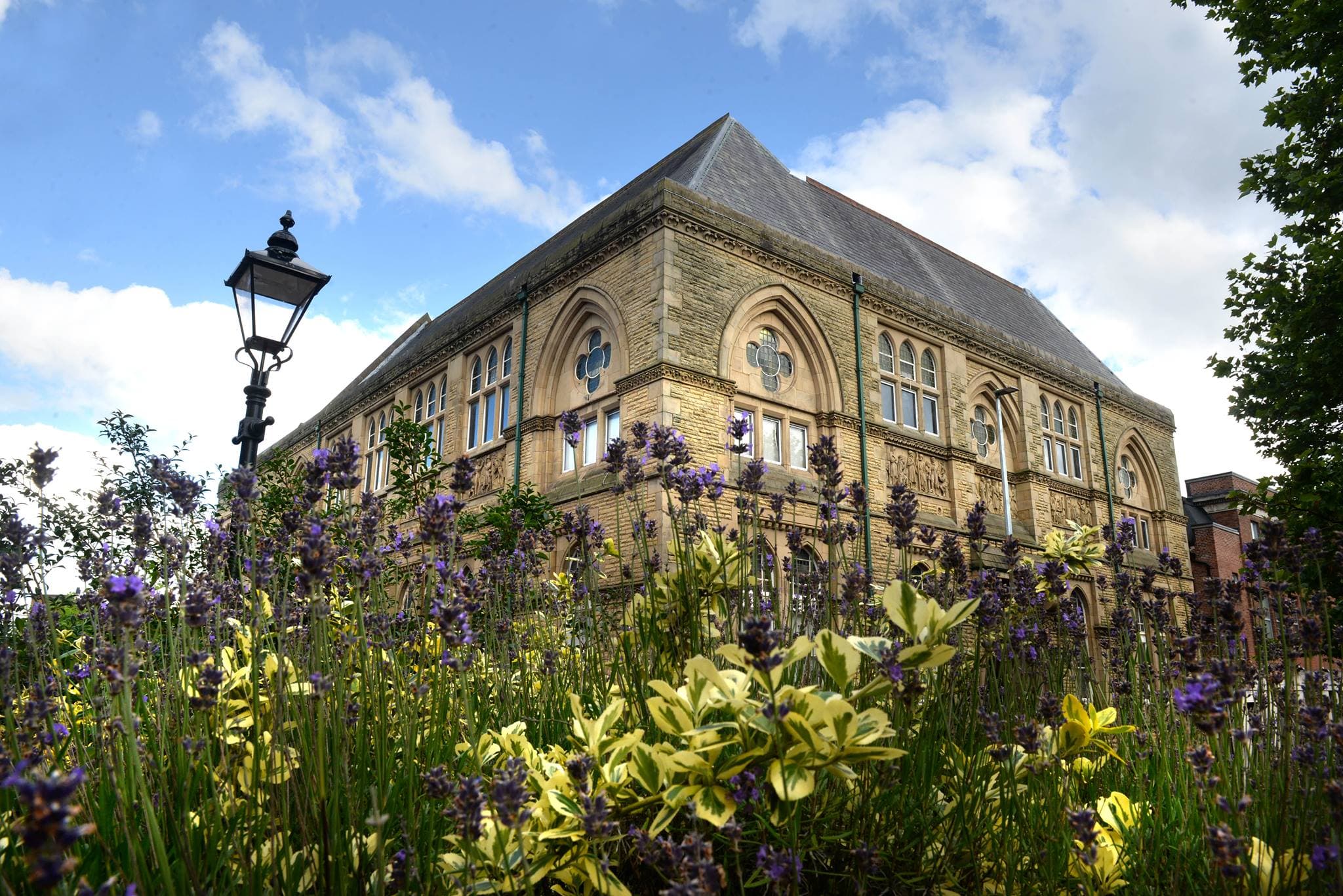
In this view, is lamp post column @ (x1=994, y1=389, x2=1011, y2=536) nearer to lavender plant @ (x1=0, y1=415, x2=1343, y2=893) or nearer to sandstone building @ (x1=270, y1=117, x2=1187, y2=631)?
sandstone building @ (x1=270, y1=117, x2=1187, y2=631)

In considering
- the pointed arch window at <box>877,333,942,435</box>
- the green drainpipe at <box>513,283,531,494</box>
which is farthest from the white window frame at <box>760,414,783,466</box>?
the green drainpipe at <box>513,283,531,494</box>

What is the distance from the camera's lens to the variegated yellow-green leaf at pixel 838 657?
1956 mm

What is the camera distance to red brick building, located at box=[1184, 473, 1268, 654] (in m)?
32.4

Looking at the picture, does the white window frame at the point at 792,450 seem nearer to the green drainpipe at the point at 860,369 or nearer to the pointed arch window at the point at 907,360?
the green drainpipe at the point at 860,369

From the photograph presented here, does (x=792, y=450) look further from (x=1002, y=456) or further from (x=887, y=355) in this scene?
(x=1002, y=456)

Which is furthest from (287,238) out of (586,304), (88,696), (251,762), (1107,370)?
(1107,370)

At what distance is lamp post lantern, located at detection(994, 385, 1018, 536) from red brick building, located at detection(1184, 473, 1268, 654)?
14617 millimetres

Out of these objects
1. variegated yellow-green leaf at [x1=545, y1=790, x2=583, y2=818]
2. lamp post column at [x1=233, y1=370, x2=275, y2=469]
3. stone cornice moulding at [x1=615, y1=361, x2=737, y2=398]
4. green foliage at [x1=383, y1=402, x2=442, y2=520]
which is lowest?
variegated yellow-green leaf at [x1=545, y1=790, x2=583, y2=818]

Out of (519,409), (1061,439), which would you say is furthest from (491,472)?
(1061,439)

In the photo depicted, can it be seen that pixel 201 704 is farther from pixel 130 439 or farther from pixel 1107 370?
pixel 1107 370

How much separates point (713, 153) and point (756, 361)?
471cm

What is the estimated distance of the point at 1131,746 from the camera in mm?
4016

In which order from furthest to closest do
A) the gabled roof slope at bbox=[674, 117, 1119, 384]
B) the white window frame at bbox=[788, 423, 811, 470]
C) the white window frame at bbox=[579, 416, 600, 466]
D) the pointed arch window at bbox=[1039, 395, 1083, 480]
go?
the pointed arch window at bbox=[1039, 395, 1083, 480], the gabled roof slope at bbox=[674, 117, 1119, 384], the white window frame at bbox=[788, 423, 811, 470], the white window frame at bbox=[579, 416, 600, 466]

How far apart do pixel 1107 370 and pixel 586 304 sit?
63.8ft
